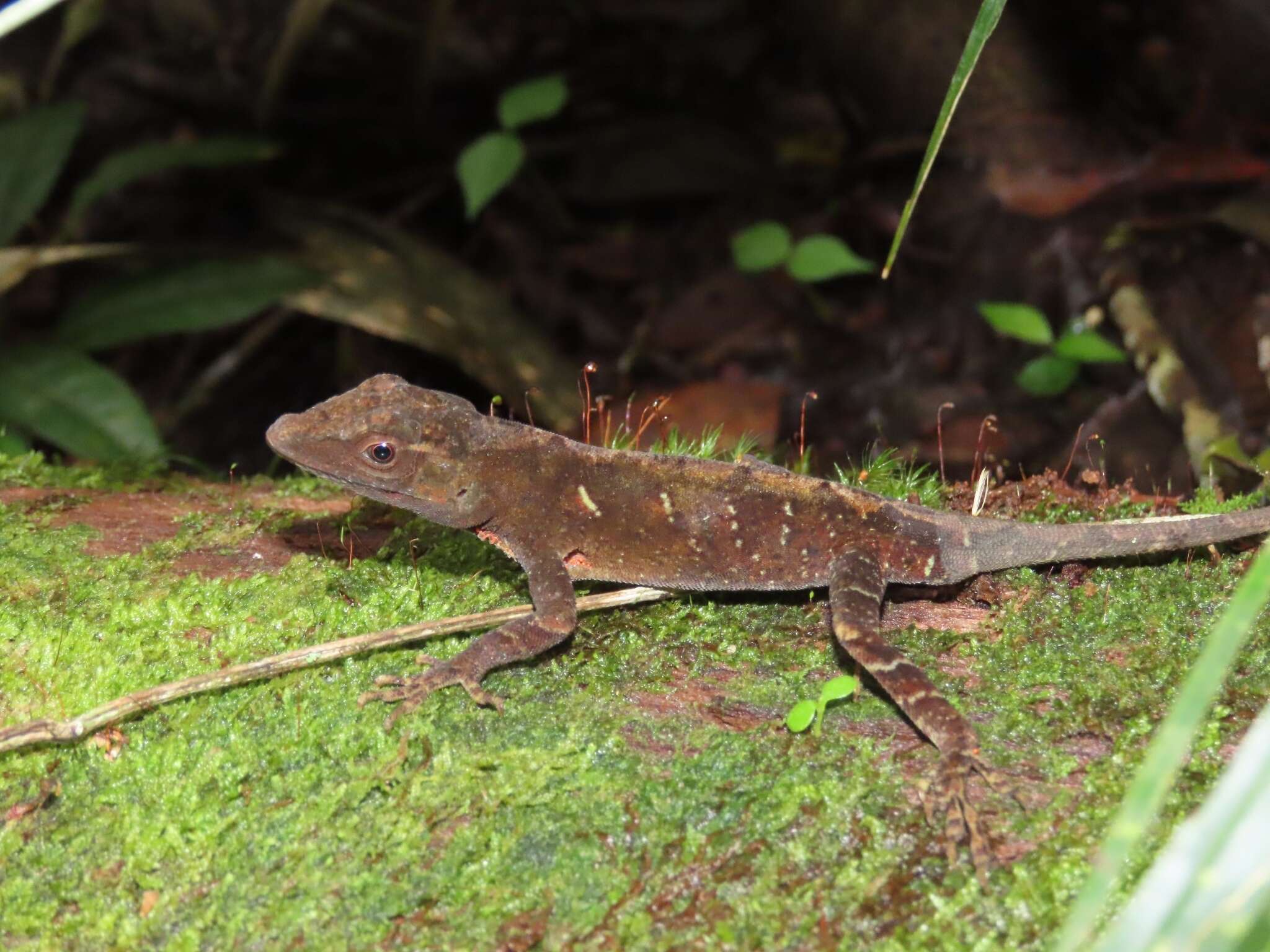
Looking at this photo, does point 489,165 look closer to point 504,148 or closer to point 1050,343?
point 504,148

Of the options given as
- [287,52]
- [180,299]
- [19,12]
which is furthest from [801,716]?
[287,52]

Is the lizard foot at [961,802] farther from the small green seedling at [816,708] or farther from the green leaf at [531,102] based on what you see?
the green leaf at [531,102]

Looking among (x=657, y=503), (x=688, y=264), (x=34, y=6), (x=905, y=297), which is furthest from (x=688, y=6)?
(x=34, y=6)

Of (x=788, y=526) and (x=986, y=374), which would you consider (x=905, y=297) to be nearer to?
(x=986, y=374)

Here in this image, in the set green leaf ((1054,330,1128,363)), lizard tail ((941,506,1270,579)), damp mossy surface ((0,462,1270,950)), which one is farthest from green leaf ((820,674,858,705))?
green leaf ((1054,330,1128,363))

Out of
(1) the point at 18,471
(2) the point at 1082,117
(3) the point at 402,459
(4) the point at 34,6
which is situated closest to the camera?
(4) the point at 34,6

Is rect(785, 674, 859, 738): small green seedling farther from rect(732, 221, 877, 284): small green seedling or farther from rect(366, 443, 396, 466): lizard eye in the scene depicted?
rect(732, 221, 877, 284): small green seedling

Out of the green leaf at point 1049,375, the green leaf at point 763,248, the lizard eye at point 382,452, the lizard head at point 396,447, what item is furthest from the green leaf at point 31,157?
the green leaf at point 1049,375
